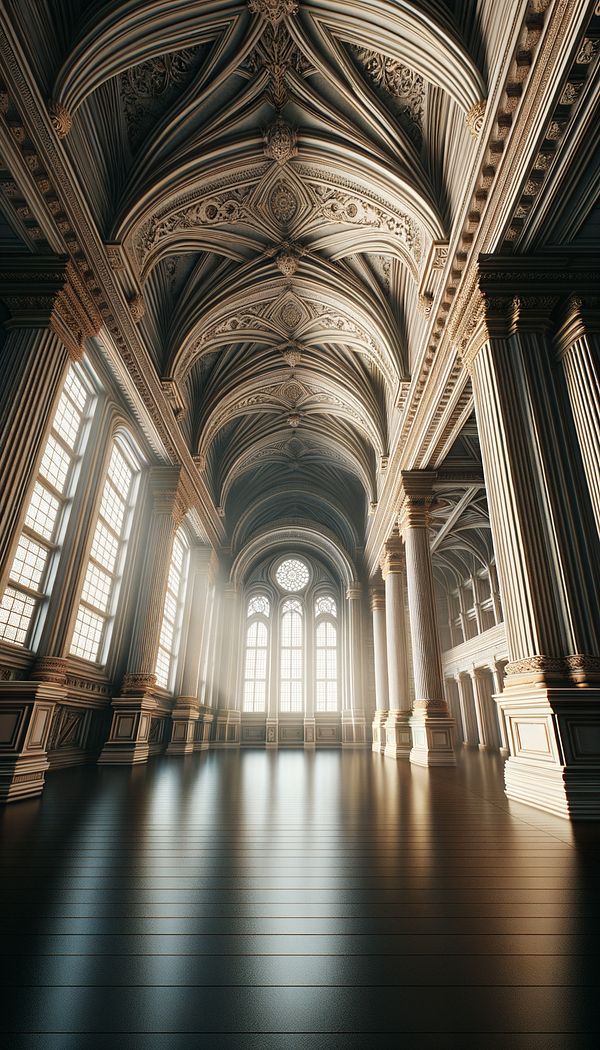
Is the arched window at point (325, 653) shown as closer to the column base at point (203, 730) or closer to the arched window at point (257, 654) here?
the arched window at point (257, 654)

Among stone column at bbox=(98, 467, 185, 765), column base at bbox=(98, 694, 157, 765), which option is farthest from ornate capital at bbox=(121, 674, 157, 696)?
column base at bbox=(98, 694, 157, 765)

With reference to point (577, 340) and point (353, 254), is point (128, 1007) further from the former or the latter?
point (353, 254)

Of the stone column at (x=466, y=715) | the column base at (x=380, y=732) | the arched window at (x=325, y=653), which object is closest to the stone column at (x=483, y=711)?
the stone column at (x=466, y=715)

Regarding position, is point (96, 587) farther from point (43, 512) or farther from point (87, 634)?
point (43, 512)

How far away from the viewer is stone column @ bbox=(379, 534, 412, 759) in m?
14.1

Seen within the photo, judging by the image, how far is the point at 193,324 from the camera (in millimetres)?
12352

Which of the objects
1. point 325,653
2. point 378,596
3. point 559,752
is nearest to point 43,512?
point 559,752

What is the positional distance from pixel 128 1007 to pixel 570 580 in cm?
572

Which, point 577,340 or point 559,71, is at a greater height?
point 559,71

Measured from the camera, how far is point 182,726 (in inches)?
601

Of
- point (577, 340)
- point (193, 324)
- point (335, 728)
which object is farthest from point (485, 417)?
point (335, 728)

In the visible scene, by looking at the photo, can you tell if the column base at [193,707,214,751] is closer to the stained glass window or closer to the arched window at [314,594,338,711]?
the arched window at [314,594,338,711]

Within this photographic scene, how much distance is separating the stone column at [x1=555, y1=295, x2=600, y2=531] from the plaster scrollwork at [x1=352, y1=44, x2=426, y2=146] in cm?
473

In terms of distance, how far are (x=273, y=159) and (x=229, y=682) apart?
19223 mm
